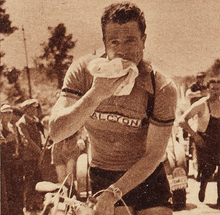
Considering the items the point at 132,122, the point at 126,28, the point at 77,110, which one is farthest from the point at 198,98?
the point at 77,110

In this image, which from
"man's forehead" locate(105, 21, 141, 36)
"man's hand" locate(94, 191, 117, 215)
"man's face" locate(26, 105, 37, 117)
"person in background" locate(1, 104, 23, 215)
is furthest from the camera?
"person in background" locate(1, 104, 23, 215)

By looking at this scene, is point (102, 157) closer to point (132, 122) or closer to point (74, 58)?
point (132, 122)

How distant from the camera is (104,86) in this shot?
88.0 inches

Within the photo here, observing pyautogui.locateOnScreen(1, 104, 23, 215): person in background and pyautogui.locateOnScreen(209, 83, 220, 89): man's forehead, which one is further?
pyautogui.locateOnScreen(1, 104, 23, 215): person in background

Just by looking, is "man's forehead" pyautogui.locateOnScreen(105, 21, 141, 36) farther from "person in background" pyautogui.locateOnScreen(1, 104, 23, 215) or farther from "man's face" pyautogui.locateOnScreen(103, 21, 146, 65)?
"person in background" pyautogui.locateOnScreen(1, 104, 23, 215)

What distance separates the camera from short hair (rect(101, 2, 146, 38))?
7.50 feet

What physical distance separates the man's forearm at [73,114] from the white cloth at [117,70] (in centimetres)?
16

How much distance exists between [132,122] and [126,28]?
55 cm

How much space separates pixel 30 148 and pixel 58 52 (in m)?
0.73

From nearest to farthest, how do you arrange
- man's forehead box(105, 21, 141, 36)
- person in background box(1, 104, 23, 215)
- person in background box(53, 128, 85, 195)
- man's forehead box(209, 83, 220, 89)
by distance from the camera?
1. man's forehead box(105, 21, 141, 36)
2. person in background box(53, 128, 85, 195)
3. man's forehead box(209, 83, 220, 89)
4. person in background box(1, 104, 23, 215)

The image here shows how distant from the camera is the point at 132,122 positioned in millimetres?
2391

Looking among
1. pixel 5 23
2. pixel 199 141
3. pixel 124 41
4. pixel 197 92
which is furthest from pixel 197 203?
pixel 5 23

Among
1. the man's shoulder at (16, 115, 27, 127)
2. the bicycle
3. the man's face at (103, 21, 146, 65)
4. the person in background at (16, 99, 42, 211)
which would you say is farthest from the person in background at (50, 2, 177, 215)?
the man's shoulder at (16, 115, 27, 127)

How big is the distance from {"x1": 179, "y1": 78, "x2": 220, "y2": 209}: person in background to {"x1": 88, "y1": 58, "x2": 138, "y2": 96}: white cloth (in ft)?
1.85
